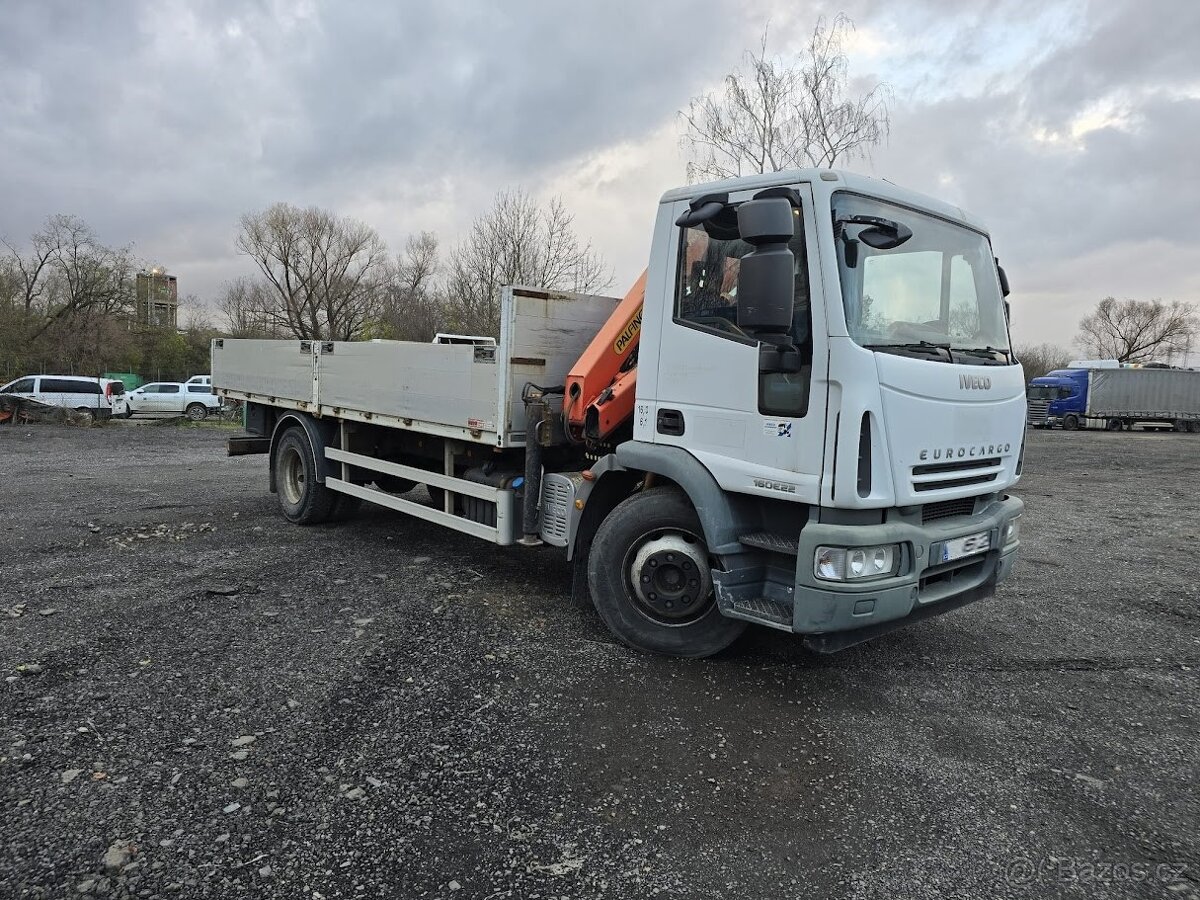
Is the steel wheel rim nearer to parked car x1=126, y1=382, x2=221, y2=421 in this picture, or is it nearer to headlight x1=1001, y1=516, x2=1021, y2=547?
headlight x1=1001, y1=516, x2=1021, y2=547

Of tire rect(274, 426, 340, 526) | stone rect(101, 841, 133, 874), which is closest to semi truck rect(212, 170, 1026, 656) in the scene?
stone rect(101, 841, 133, 874)

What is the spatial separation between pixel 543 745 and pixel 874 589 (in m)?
1.71

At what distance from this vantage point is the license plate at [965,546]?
3.87 metres

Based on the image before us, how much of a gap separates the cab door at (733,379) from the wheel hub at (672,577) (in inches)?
18.8

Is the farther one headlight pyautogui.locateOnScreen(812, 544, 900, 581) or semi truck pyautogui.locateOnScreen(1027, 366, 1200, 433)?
semi truck pyautogui.locateOnScreen(1027, 366, 1200, 433)

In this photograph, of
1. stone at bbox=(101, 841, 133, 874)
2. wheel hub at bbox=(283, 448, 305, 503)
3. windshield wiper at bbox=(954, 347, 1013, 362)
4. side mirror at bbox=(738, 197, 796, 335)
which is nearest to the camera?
stone at bbox=(101, 841, 133, 874)

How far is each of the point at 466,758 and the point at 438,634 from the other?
1.58 metres

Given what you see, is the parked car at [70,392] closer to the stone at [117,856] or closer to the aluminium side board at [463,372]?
the aluminium side board at [463,372]

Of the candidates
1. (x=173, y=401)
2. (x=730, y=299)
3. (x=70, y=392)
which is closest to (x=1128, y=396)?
(x=730, y=299)

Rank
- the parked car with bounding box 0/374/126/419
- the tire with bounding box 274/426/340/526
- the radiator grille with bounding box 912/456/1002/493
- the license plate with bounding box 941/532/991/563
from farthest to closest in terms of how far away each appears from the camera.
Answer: the parked car with bounding box 0/374/126/419 < the tire with bounding box 274/426/340/526 < the license plate with bounding box 941/532/991/563 < the radiator grille with bounding box 912/456/1002/493

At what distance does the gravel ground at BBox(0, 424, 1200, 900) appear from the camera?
8.63 feet

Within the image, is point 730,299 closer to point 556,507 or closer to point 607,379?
point 607,379

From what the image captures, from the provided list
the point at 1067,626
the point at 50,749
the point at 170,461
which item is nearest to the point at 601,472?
the point at 50,749

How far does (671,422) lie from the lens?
14.1 ft
